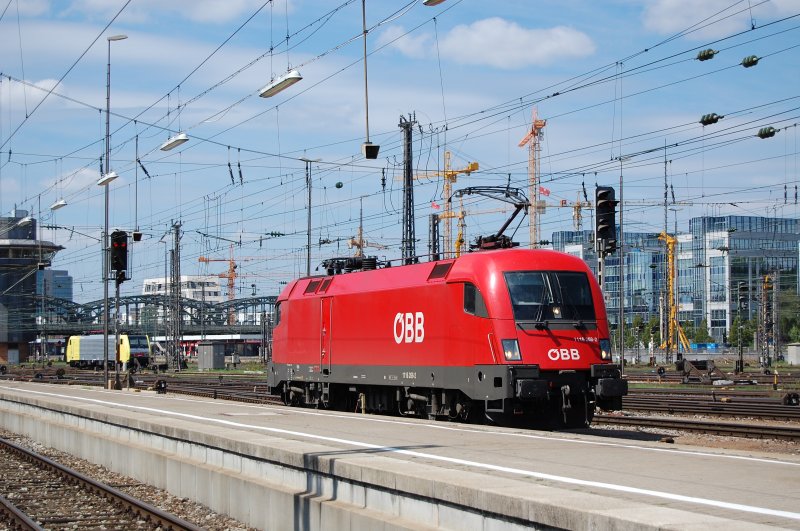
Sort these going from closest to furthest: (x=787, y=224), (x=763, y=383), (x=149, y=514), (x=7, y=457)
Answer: (x=149, y=514) → (x=7, y=457) → (x=763, y=383) → (x=787, y=224)

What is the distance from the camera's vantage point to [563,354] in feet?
61.6

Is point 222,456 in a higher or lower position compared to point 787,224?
lower

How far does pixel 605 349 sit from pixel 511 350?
2177 mm

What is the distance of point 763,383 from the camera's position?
46812mm

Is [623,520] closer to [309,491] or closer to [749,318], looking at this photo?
[309,491]

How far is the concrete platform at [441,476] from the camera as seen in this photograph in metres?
7.68

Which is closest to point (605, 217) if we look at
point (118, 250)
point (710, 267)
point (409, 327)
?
point (409, 327)

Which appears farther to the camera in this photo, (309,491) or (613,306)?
(613,306)

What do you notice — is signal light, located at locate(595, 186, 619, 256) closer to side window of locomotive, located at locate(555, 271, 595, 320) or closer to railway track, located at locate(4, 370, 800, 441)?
side window of locomotive, located at locate(555, 271, 595, 320)

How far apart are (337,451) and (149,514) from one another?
125 inches

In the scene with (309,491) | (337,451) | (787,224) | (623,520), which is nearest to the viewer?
(623,520)

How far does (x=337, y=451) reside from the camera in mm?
12203

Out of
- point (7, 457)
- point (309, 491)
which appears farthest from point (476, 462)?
point (7, 457)

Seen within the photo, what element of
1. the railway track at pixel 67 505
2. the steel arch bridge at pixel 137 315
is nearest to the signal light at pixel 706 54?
the railway track at pixel 67 505
